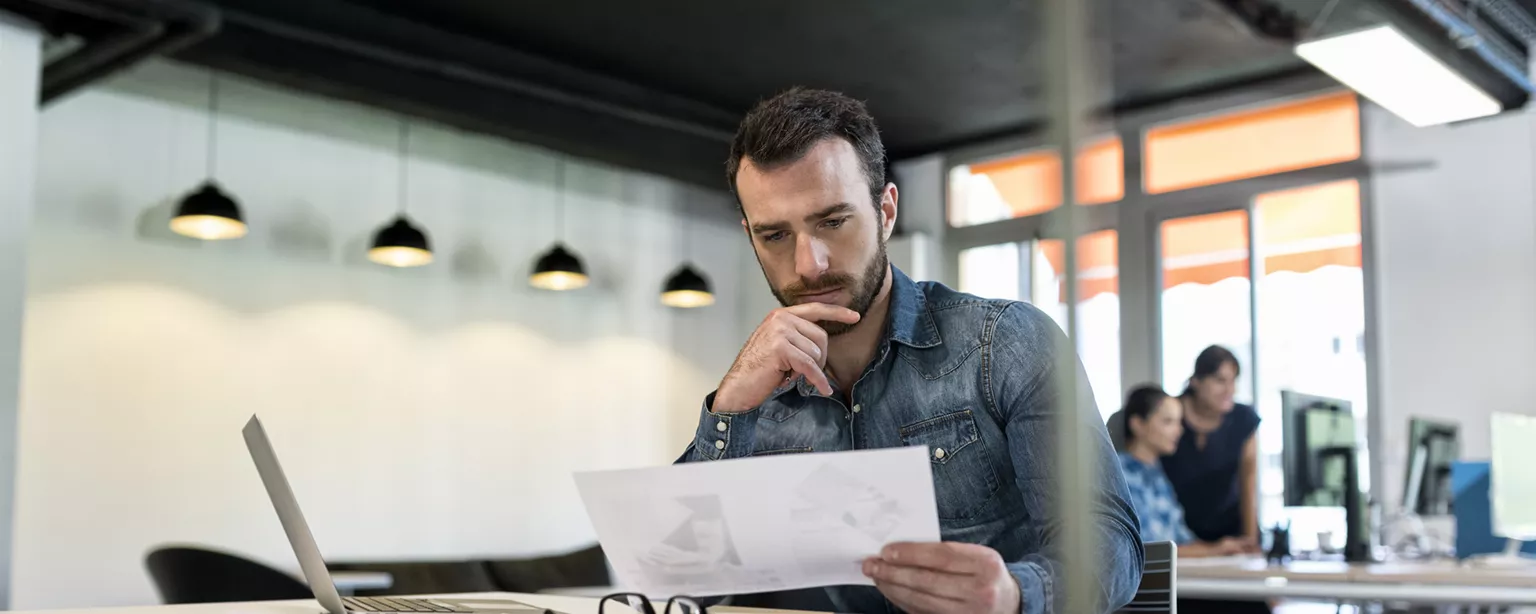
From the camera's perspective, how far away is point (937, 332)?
1.63 m

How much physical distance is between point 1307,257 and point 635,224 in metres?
3.72

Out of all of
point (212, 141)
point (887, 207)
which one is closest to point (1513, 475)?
point (887, 207)

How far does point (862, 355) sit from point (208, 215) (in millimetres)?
4281

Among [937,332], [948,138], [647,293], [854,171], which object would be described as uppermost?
[948,138]

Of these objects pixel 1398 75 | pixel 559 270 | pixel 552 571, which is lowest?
pixel 552 571

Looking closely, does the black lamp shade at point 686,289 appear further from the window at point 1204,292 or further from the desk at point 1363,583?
the desk at point 1363,583

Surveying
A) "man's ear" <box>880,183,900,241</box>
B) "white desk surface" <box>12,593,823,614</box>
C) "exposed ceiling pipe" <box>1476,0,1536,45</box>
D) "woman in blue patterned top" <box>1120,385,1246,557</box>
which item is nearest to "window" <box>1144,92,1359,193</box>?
"exposed ceiling pipe" <box>1476,0,1536,45</box>

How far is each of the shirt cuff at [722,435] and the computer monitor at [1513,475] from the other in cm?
255

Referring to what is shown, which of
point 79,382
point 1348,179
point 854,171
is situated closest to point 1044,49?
point 854,171

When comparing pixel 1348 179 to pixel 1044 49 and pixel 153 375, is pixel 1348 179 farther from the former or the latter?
pixel 1044 49

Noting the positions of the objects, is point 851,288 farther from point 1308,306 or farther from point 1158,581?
point 1308,306

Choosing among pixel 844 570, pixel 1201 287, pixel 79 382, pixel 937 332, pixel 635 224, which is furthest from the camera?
pixel 635 224

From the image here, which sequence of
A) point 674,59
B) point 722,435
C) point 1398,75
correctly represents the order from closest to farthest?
point 722,435, point 1398,75, point 674,59

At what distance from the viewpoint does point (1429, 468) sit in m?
4.24
